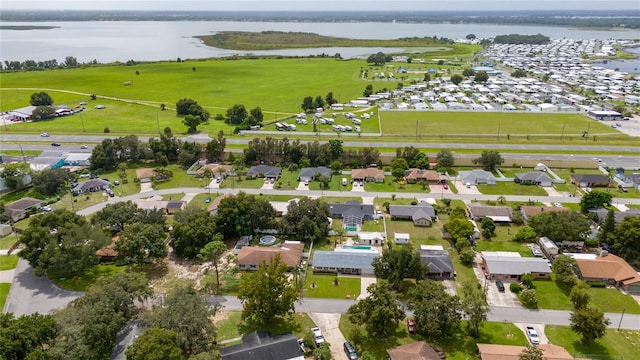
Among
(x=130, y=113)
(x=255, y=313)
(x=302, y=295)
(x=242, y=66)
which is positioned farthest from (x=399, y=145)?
(x=242, y=66)

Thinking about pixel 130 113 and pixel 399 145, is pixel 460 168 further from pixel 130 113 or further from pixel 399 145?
pixel 130 113

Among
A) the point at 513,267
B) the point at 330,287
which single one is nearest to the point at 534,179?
the point at 513,267

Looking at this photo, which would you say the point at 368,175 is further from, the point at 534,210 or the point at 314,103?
the point at 314,103

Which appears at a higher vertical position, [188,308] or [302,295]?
[188,308]

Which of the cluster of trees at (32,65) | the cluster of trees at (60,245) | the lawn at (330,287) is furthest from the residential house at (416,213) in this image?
the cluster of trees at (32,65)

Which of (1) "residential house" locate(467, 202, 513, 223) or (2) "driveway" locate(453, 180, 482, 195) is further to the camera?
(2) "driveway" locate(453, 180, 482, 195)

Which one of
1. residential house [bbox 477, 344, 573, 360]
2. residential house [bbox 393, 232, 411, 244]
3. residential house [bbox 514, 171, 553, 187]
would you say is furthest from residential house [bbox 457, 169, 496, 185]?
residential house [bbox 477, 344, 573, 360]

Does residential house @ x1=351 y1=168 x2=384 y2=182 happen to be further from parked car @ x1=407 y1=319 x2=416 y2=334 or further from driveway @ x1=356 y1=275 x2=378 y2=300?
parked car @ x1=407 y1=319 x2=416 y2=334

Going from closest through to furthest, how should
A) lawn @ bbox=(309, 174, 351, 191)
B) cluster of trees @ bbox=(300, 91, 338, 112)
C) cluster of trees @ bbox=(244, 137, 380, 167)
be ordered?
lawn @ bbox=(309, 174, 351, 191) < cluster of trees @ bbox=(244, 137, 380, 167) < cluster of trees @ bbox=(300, 91, 338, 112)
